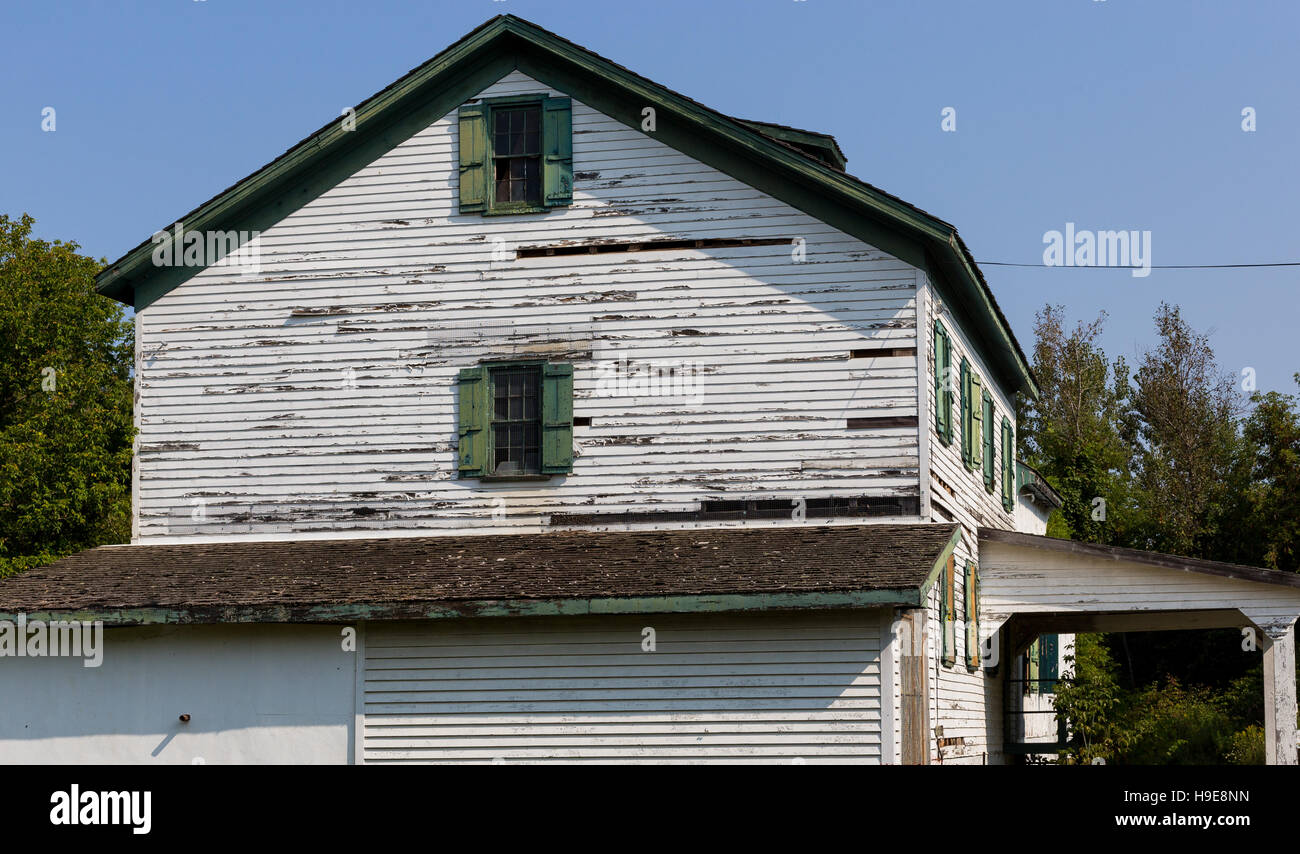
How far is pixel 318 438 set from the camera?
1877 centimetres

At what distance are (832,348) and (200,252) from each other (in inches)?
346

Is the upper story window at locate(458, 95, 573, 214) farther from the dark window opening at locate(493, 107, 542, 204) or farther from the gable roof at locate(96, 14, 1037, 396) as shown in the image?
the gable roof at locate(96, 14, 1037, 396)

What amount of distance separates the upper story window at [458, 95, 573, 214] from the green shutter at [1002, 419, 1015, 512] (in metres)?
11.2

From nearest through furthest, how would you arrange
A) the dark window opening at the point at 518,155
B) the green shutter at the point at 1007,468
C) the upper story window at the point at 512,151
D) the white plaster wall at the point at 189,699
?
the white plaster wall at the point at 189,699 < the upper story window at the point at 512,151 < the dark window opening at the point at 518,155 < the green shutter at the point at 1007,468

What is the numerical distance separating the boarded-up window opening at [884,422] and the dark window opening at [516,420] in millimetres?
4019

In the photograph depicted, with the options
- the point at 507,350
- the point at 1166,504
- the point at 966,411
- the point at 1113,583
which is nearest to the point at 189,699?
the point at 507,350

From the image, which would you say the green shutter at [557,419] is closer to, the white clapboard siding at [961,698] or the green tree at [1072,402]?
the white clapboard siding at [961,698]

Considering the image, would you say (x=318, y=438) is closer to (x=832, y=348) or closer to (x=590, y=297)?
(x=590, y=297)

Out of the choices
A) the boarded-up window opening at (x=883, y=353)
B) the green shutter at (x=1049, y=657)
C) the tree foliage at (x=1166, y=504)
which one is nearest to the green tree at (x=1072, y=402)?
the tree foliage at (x=1166, y=504)

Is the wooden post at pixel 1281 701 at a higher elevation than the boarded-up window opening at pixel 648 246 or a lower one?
lower

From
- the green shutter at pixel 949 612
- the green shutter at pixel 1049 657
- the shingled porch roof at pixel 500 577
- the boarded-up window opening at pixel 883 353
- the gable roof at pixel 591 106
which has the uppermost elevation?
the gable roof at pixel 591 106

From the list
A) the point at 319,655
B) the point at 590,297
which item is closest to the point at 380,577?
the point at 319,655

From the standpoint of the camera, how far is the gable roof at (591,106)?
680 inches
